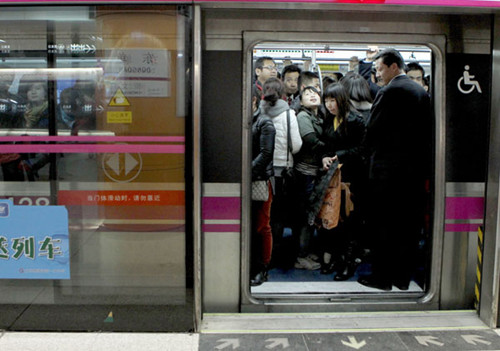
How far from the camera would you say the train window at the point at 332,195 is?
405cm

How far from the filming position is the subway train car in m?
3.23

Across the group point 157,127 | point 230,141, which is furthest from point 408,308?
point 157,127

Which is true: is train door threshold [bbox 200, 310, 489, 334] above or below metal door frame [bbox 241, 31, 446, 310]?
below

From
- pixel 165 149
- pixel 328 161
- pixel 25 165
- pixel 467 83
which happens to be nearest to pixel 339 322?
pixel 328 161

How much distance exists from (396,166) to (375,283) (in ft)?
3.34

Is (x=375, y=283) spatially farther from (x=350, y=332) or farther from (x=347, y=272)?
(x=350, y=332)

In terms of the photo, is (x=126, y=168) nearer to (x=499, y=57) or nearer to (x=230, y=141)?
(x=230, y=141)

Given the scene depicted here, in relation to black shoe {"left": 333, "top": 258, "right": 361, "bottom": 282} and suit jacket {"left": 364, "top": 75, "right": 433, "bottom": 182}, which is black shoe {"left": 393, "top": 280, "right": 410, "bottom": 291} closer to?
black shoe {"left": 333, "top": 258, "right": 361, "bottom": 282}

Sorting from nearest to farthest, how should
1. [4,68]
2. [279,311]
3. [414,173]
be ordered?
1. [4,68]
2. [279,311]
3. [414,173]

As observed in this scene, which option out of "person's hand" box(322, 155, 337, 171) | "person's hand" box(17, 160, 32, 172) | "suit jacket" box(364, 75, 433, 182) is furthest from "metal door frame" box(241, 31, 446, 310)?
"person's hand" box(17, 160, 32, 172)

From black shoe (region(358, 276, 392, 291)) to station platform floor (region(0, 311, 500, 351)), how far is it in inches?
16.3

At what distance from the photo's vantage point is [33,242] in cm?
332

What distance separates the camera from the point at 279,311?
3646mm

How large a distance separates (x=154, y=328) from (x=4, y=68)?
82.1 inches
